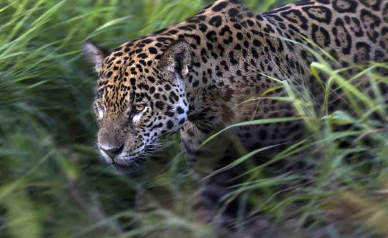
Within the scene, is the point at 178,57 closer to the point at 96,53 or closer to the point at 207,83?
the point at 207,83

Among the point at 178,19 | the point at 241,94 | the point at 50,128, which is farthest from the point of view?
the point at 178,19

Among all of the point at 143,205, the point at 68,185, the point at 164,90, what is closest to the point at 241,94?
the point at 164,90

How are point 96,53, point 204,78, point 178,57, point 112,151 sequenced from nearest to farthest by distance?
point 112,151
point 178,57
point 204,78
point 96,53

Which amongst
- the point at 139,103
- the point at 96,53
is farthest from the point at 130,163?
the point at 96,53

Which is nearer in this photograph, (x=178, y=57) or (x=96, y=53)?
(x=178, y=57)

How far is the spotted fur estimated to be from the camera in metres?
3.83

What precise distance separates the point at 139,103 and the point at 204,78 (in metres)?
0.45

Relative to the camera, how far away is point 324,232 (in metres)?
3.01

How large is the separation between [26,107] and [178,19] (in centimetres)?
145

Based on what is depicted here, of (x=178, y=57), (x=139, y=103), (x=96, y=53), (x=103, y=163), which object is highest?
(x=96, y=53)

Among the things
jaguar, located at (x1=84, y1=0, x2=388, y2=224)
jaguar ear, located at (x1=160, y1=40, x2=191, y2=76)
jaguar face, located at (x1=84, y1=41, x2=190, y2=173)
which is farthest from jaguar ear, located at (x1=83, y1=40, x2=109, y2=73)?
jaguar ear, located at (x1=160, y1=40, x2=191, y2=76)

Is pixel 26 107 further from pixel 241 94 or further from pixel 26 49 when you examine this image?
pixel 241 94

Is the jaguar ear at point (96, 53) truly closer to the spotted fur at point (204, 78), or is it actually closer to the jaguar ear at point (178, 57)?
the spotted fur at point (204, 78)

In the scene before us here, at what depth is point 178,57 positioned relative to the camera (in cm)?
389
